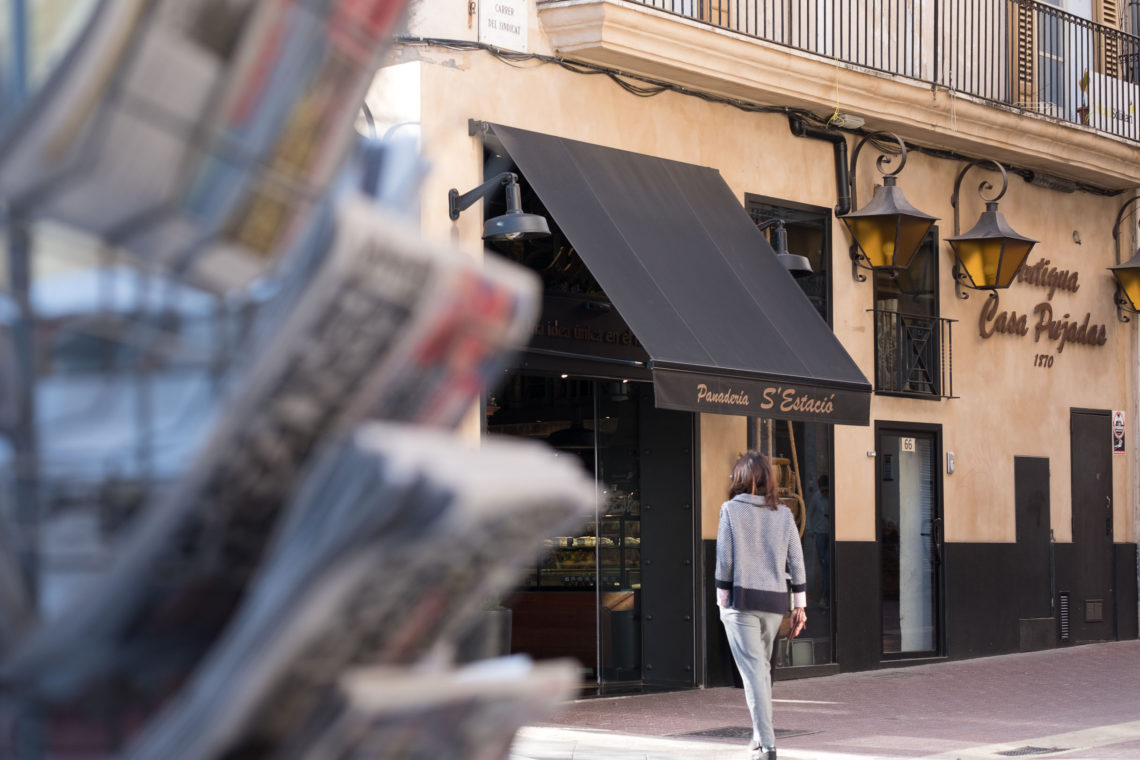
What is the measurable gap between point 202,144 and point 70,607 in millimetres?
496

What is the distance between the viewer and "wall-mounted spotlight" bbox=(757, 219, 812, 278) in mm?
12734

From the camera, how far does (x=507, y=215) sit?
9992mm

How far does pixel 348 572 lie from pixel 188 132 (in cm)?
54

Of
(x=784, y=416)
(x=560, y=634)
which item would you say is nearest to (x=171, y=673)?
(x=784, y=416)

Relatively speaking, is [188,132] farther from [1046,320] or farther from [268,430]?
[1046,320]

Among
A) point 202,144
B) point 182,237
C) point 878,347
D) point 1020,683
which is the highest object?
point 878,347

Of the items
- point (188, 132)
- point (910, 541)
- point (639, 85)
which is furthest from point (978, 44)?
point (188, 132)

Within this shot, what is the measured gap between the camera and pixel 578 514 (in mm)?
1673

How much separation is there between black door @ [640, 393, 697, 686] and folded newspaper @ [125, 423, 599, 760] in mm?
11034

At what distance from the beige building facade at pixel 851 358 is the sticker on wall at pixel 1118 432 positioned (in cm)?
3

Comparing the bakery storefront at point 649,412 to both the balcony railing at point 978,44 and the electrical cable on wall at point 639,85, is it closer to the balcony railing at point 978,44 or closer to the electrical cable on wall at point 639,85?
the electrical cable on wall at point 639,85

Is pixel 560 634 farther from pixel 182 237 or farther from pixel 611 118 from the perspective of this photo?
pixel 182 237

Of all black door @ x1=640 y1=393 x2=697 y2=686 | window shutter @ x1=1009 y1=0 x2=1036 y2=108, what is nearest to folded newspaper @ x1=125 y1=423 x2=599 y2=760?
black door @ x1=640 y1=393 x2=697 y2=686

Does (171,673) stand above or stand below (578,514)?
below
